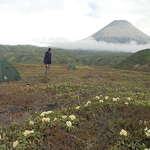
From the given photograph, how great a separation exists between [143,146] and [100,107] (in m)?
2.57

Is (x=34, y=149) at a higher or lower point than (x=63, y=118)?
lower

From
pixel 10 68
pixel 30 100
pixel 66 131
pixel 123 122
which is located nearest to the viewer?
pixel 66 131

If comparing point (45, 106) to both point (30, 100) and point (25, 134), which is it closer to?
point (30, 100)

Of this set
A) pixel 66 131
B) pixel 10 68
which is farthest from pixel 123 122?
pixel 10 68

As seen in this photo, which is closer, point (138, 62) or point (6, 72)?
point (6, 72)

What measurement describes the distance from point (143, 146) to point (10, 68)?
15.3 metres

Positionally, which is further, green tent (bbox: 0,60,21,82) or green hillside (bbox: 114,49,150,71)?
green hillside (bbox: 114,49,150,71)

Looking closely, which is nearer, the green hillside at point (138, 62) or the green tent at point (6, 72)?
the green tent at point (6, 72)

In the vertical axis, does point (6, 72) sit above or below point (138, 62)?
below

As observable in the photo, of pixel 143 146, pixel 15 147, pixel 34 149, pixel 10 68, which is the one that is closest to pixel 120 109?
pixel 143 146

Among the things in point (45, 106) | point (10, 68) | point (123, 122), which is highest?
point (10, 68)

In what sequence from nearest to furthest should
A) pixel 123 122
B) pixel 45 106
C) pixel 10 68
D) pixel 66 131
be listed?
pixel 66 131 → pixel 123 122 → pixel 45 106 → pixel 10 68

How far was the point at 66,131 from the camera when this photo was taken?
3938 millimetres

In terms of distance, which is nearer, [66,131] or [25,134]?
[25,134]
